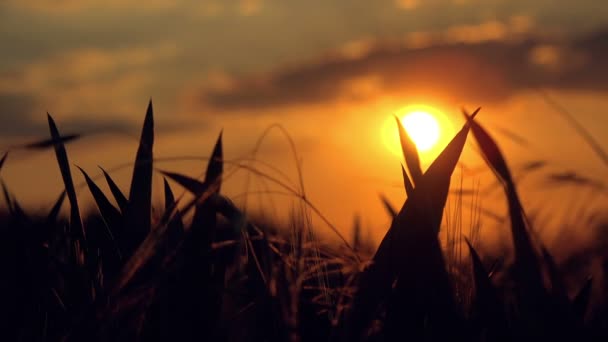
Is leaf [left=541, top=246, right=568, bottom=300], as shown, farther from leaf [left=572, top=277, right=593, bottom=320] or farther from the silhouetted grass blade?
leaf [left=572, top=277, right=593, bottom=320]

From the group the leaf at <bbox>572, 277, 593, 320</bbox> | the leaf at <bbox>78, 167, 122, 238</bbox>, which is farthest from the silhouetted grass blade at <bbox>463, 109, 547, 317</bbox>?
the leaf at <bbox>78, 167, 122, 238</bbox>

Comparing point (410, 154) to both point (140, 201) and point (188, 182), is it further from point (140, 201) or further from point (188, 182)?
point (140, 201)

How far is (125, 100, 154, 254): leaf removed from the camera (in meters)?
1.55

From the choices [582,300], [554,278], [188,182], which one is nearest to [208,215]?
[188,182]

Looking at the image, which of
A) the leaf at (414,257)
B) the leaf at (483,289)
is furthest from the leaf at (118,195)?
the leaf at (483,289)

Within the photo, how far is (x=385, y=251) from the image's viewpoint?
136 centimetres

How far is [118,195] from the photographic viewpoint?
1696 mm

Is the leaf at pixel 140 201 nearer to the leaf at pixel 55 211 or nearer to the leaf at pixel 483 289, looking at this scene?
the leaf at pixel 55 211

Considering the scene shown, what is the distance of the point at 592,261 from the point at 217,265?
64cm

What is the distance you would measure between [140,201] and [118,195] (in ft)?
0.37

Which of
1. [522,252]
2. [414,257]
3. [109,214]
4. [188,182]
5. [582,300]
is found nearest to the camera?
[522,252]

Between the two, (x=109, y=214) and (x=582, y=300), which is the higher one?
(x=109, y=214)

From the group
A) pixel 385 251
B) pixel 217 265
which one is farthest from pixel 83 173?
pixel 385 251

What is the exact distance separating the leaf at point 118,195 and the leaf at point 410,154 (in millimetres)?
507
